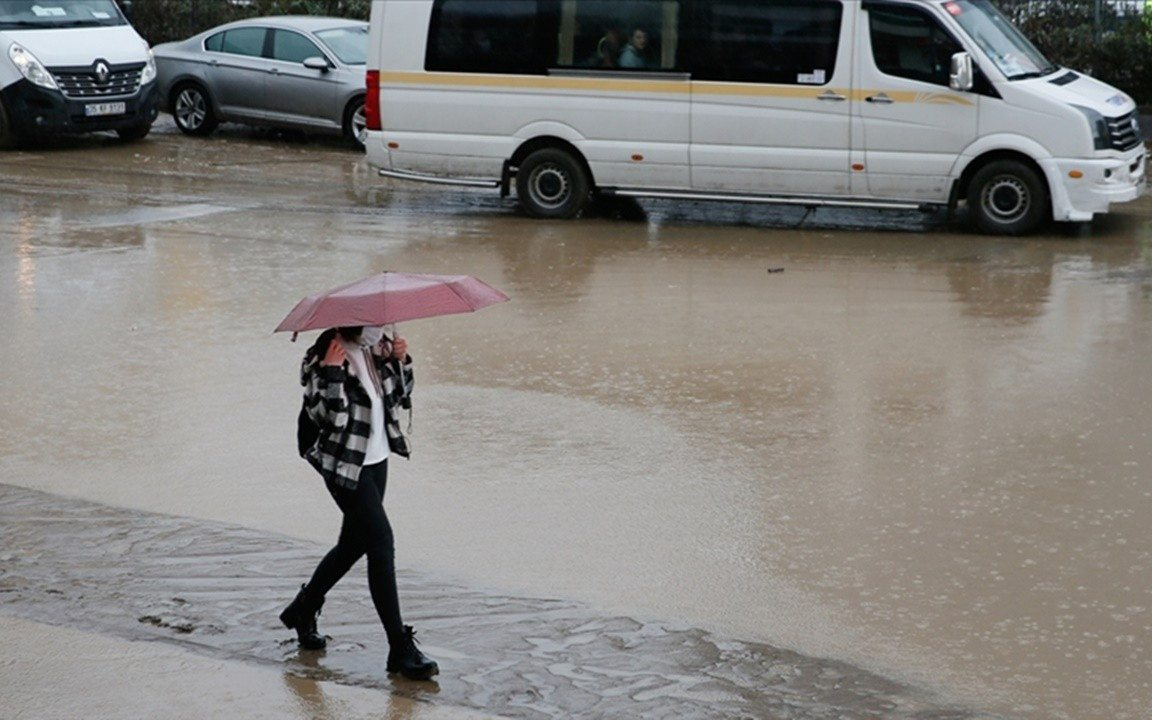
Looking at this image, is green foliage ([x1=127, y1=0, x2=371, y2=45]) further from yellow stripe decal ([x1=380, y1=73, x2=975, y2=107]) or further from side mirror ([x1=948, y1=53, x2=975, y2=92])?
side mirror ([x1=948, y1=53, x2=975, y2=92])

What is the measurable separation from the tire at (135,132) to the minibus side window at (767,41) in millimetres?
8382

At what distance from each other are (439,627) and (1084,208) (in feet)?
31.9

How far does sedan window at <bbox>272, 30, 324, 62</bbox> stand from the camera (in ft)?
68.2

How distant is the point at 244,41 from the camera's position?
21.4 meters

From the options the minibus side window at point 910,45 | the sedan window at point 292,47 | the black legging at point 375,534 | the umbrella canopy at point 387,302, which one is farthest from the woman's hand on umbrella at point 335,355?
the sedan window at point 292,47

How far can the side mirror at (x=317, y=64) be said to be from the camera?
2034 cm

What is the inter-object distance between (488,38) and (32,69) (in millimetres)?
6660

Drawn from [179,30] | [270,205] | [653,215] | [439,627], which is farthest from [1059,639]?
[179,30]

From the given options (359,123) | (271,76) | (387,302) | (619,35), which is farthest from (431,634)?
(271,76)

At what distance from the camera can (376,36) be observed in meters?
16.2

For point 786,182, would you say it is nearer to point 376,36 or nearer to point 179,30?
point 376,36

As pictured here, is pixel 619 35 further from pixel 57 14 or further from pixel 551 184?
pixel 57 14

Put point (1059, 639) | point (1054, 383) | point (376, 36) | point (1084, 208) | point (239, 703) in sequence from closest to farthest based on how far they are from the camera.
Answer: point (239, 703), point (1059, 639), point (1054, 383), point (1084, 208), point (376, 36)

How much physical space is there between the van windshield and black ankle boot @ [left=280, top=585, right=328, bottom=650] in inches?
615
